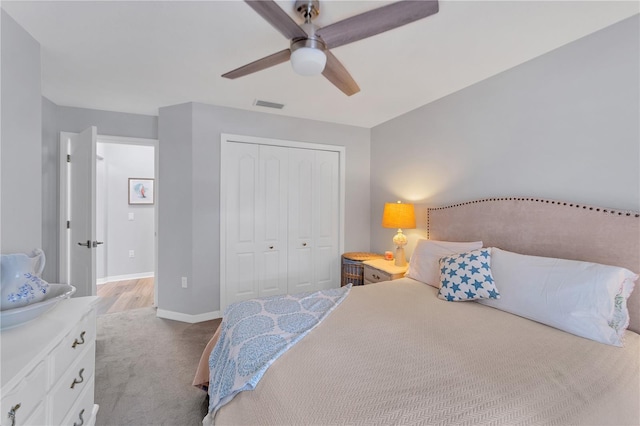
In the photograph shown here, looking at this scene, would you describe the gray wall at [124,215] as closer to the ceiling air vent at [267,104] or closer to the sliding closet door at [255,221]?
the sliding closet door at [255,221]

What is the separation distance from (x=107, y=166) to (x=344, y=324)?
16.4ft

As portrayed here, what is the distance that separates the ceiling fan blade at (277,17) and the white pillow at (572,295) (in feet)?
6.27

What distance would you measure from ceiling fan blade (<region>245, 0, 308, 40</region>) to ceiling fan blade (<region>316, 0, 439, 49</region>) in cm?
11

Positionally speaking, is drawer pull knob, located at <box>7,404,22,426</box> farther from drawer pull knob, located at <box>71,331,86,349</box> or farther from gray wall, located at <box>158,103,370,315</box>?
gray wall, located at <box>158,103,370,315</box>

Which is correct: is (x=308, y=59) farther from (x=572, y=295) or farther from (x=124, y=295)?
(x=124, y=295)

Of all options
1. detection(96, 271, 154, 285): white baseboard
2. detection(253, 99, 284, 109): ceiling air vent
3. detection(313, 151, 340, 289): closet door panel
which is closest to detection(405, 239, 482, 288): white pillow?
detection(313, 151, 340, 289): closet door panel

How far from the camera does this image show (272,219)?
11.1 feet

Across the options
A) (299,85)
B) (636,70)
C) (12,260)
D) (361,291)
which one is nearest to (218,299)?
(361,291)

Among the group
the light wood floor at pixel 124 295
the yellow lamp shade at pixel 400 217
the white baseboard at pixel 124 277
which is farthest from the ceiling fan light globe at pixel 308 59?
the white baseboard at pixel 124 277

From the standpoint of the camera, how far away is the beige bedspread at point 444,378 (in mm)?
911

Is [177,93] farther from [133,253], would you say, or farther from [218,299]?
[133,253]

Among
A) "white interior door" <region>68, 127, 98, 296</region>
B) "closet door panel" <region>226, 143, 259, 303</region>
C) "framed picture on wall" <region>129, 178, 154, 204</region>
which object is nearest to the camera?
"white interior door" <region>68, 127, 98, 296</region>

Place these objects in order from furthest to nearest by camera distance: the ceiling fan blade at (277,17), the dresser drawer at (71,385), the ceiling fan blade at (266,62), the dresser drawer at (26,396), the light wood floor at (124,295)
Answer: the light wood floor at (124,295) < the ceiling fan blade at (266,62) < the dresser drawer at (71,385) < the ceiling fan blade at (277,17) < the dresser drawer at (26,396)

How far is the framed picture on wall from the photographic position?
472 centimetres
